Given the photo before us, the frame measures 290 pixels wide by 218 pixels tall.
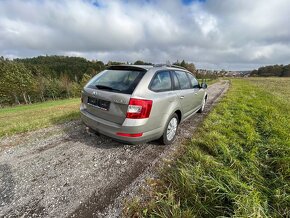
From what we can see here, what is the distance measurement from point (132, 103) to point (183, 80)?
2135 mm

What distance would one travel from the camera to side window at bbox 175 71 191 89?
3973 millimetres

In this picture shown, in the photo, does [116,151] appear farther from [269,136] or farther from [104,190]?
[269,136]

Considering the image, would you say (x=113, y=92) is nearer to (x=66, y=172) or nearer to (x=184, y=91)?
(x=66, y=172)

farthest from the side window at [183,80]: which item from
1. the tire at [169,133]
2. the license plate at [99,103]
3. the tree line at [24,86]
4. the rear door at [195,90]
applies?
the tree line at [24,86]

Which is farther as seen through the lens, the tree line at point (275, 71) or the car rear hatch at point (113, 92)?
the tree line at point (275, 71)

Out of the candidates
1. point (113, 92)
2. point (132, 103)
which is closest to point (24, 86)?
point (113, 92)

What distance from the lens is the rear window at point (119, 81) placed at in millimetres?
2791

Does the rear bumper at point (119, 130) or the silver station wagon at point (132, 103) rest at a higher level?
the silver station wagon at point (132, 103)

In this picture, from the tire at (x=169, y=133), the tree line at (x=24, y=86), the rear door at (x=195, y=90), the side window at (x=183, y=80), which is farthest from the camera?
the tree line at (x=24, y=86)

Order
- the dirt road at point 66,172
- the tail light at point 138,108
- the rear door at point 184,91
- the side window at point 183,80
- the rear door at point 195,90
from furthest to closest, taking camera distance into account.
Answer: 1. the rear door at point 195,90
2. the side window at point 183,80
3. the rear door at point 184,91
4. the tail light at point 138,108
5. the dirt road at point 66,172

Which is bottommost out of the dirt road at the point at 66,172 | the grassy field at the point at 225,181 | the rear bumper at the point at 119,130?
the dirt road at the point at 66,172

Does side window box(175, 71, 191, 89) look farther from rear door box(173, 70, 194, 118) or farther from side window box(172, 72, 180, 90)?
side window box(172, 72, 180, 90)

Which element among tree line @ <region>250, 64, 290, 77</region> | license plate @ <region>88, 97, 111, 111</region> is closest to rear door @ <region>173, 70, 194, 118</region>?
license plate @ <region>88, 97, 111, 111</region>

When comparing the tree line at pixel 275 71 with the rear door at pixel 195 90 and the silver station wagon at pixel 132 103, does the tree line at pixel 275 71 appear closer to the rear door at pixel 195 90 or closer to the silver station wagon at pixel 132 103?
the rear door at pixel 195 90
